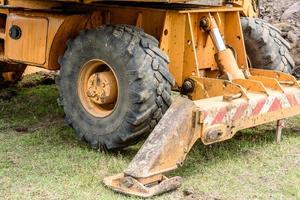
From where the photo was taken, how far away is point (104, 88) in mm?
5762

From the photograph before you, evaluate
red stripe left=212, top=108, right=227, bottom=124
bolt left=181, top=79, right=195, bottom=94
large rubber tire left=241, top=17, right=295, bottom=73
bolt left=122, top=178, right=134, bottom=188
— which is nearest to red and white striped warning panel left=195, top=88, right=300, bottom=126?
red stripe left=212, top=108, right=227, bottom=124

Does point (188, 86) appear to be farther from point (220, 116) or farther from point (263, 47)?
point (263, 47)

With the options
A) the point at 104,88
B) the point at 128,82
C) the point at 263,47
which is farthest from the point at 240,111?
the point at 263,47

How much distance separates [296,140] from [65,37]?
8.55 feet

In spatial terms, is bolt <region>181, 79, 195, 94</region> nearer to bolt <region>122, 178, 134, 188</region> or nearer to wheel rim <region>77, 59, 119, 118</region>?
wheel rim <region>77, 59, 119, 118</region>

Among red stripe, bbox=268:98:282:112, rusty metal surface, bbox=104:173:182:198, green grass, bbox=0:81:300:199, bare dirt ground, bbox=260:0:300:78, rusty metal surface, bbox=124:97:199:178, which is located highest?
bare dirt ground, bbox=260:0:300:78

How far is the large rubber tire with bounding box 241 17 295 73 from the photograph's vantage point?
6958 millimetres

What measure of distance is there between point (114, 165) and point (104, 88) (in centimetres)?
80

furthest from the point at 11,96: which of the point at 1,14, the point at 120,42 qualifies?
the point at 120,42

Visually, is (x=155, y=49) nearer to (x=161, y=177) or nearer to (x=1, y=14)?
(x=161, y=177)

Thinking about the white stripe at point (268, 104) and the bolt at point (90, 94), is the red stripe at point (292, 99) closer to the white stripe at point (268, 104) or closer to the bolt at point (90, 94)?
the white stripe at point (268, 104)

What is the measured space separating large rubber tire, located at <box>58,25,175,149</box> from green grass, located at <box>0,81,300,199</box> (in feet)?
0.71

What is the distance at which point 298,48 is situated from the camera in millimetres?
8875

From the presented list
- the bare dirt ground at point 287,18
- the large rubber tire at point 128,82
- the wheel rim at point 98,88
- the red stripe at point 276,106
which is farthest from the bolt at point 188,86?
the bare dirt ground at point 287,18
